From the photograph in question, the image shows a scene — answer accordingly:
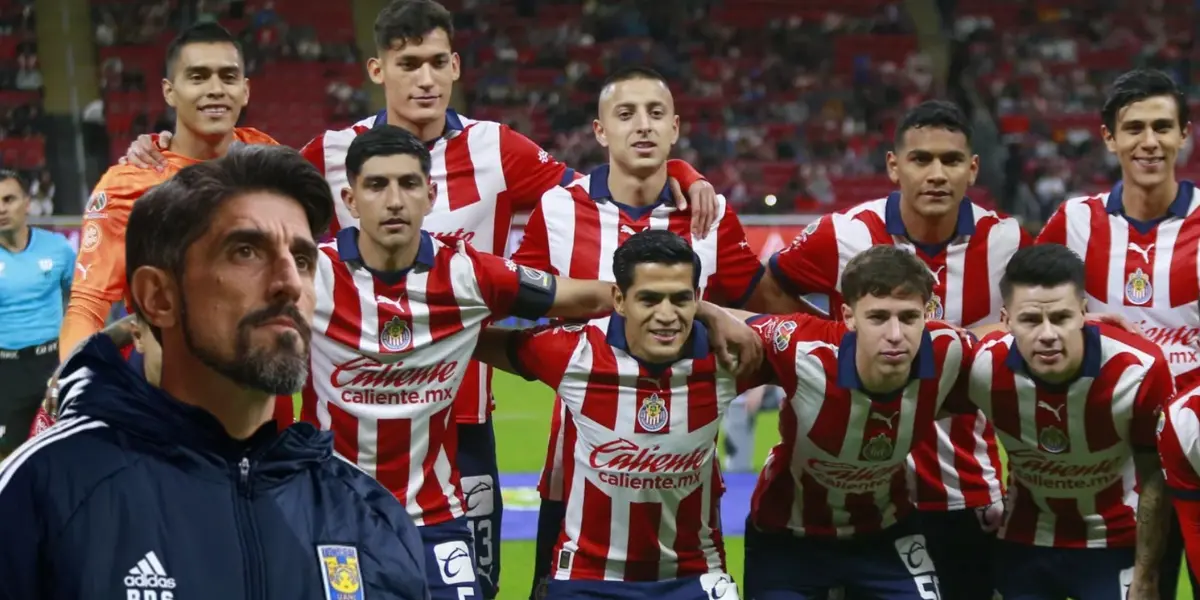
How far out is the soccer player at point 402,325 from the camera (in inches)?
183

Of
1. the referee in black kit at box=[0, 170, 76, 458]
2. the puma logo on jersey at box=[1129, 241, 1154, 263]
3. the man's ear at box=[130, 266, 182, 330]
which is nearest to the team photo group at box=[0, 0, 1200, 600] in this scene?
the puma logo on jersey at box=[1129, 241, 1154, 263]

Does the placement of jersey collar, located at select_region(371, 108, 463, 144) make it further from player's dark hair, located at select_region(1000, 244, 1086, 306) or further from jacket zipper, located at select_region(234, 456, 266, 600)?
jacket zipper, located at select_region(234, 456, 266, 600)

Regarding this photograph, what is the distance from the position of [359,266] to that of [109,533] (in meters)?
2.87

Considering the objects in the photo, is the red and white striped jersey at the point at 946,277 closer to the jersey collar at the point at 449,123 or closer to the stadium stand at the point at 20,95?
the jersey collar at the point at 449,123

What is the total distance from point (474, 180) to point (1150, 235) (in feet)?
8.16

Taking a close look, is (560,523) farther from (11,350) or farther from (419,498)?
(11,350)

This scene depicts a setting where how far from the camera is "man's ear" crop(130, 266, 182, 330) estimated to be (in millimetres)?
1998

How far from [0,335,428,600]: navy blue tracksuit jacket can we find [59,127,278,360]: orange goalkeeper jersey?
244cm

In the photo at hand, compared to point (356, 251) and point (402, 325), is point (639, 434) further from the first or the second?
point (356, 251)

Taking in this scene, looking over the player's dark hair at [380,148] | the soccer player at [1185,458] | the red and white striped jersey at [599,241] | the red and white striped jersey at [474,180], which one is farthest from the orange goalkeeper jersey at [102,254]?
the soccer player at [1185,458]

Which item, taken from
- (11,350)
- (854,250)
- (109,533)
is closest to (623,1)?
(11,350)

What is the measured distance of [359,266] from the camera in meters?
4.70

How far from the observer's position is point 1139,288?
17.1 ft

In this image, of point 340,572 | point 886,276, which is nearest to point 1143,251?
point 886,276
